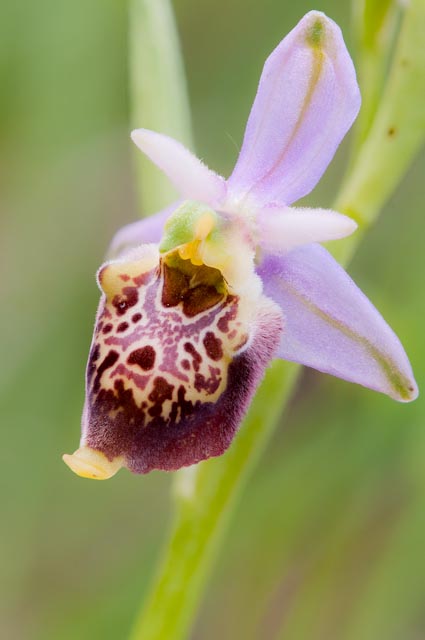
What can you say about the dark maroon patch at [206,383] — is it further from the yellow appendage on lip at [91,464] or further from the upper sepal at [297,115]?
the upper sepal at [297,115]

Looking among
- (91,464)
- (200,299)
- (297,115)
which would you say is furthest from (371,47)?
(91,464)

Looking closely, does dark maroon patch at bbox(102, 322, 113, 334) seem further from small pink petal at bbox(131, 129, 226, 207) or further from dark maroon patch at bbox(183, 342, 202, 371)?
small pink petal at bbox(131, 129, 226, 207)

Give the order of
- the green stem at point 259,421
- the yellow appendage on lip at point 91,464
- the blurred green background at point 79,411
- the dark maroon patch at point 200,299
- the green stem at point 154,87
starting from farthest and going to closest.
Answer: the blurred green background at point 79,411
the green stem at point 154,87
the green stem at point 259,421
the dark maroon patch at point 200,299
the yellow appendage on lip at point 91,464

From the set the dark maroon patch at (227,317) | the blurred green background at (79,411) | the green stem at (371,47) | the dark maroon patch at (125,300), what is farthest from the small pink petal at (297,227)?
the blurred green background at (79,411)

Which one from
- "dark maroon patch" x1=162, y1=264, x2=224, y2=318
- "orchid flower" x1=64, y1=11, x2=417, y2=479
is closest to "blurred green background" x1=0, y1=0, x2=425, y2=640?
"orchid flower" x1=64, y1=11, x2=417, y2=479

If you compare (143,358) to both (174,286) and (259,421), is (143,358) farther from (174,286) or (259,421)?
(259,421)
